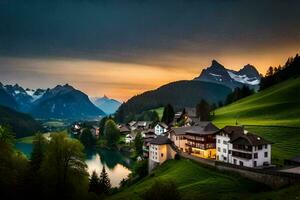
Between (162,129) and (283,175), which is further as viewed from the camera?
(162,129)

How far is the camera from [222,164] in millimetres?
67250

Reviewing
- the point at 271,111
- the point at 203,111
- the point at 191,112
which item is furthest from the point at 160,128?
the point at 271,111

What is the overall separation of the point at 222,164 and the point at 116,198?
1891cm

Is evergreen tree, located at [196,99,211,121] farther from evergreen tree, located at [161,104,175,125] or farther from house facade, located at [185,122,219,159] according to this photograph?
house facade, located at [185,122,219,159]

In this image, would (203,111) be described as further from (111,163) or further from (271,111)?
(111,163)

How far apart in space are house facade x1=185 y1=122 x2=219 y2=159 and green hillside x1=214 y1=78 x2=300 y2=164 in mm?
12607

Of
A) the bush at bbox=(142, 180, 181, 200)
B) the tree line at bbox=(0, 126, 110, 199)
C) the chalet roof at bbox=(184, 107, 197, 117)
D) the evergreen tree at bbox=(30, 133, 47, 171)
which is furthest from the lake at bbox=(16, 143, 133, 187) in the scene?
the bush at bbox=(142, 180, 181, 200)

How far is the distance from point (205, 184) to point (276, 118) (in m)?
59.1

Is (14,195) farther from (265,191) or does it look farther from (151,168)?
(151,168)

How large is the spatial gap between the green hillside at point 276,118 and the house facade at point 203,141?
12.6 m

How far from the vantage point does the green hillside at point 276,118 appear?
262 ft

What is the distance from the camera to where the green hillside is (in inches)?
3150

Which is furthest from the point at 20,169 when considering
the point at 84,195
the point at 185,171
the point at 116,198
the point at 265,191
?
the point at 265,191

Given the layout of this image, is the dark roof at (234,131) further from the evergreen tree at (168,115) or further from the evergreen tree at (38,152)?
the evergreen tree at (168,115)
